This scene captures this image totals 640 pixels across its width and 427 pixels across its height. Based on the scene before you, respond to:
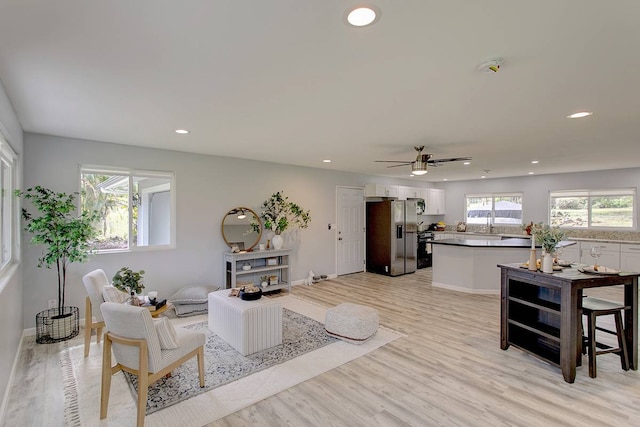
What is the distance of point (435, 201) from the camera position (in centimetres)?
945

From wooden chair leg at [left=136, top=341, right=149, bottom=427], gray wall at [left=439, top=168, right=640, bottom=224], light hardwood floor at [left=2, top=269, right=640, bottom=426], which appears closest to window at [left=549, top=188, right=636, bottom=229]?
gray wall at [left=439, top=168, right=640, bottom=224]

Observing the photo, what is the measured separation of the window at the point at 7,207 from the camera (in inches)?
112

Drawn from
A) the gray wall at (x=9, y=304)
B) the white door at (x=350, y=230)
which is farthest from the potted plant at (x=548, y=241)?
the gray wall at (x=9, y=304)

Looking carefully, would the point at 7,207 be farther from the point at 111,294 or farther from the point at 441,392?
the point at 441,392

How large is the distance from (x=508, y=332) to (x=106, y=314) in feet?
12.4

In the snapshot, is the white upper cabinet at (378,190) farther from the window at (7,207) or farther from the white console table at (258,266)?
the window at (7,207)

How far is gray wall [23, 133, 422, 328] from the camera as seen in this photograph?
3.79 meters

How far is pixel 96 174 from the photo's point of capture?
4.20m

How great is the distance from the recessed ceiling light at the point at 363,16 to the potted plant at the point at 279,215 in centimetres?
435

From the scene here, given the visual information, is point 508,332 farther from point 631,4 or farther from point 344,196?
point 344,196

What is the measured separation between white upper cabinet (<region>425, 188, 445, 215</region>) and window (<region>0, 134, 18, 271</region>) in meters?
8.65

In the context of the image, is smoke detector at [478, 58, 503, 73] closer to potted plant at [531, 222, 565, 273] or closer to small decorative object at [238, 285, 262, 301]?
potted plant at [531, 222, 565, 273]

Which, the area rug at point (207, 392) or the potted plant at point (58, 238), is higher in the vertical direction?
the potted plant at point (58, 238)

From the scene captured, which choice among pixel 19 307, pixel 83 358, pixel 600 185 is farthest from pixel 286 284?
pixel 600 185
